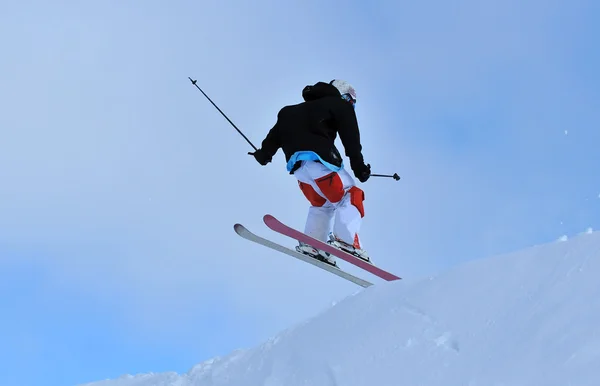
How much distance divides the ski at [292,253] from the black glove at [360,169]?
101 cm

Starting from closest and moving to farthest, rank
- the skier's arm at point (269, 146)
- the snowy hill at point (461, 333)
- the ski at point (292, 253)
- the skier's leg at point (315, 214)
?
the snowy hill at point (461, 333) < the ski at point (292, 253) < the skier's leg at point (315, 214) < the skier's arm at point (269, 146)

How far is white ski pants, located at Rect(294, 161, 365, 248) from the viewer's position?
830 cm

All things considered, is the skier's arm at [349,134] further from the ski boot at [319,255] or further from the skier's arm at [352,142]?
the ski boot at [319,255]

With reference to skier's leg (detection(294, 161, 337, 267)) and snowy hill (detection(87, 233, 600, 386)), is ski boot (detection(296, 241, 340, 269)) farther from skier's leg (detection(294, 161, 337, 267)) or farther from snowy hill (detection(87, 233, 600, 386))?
snowy hill (detection(87, 233, 600, 386))

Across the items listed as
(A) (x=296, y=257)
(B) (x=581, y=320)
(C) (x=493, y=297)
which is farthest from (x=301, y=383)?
(A) (x=296, y=257)

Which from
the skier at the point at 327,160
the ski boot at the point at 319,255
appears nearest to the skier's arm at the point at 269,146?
the skier at the point at 327,160

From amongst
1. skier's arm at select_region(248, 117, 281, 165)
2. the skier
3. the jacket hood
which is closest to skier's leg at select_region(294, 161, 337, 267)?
the skier

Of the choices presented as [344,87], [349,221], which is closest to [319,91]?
[344,87]

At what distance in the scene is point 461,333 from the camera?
15.0 feet

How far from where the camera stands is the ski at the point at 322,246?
27.0 ft

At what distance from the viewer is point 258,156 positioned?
29.3 feet

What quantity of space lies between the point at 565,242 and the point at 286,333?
1980 mm

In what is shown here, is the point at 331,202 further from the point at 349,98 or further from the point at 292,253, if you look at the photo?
the point at 349,98

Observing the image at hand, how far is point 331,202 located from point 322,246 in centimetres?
52
